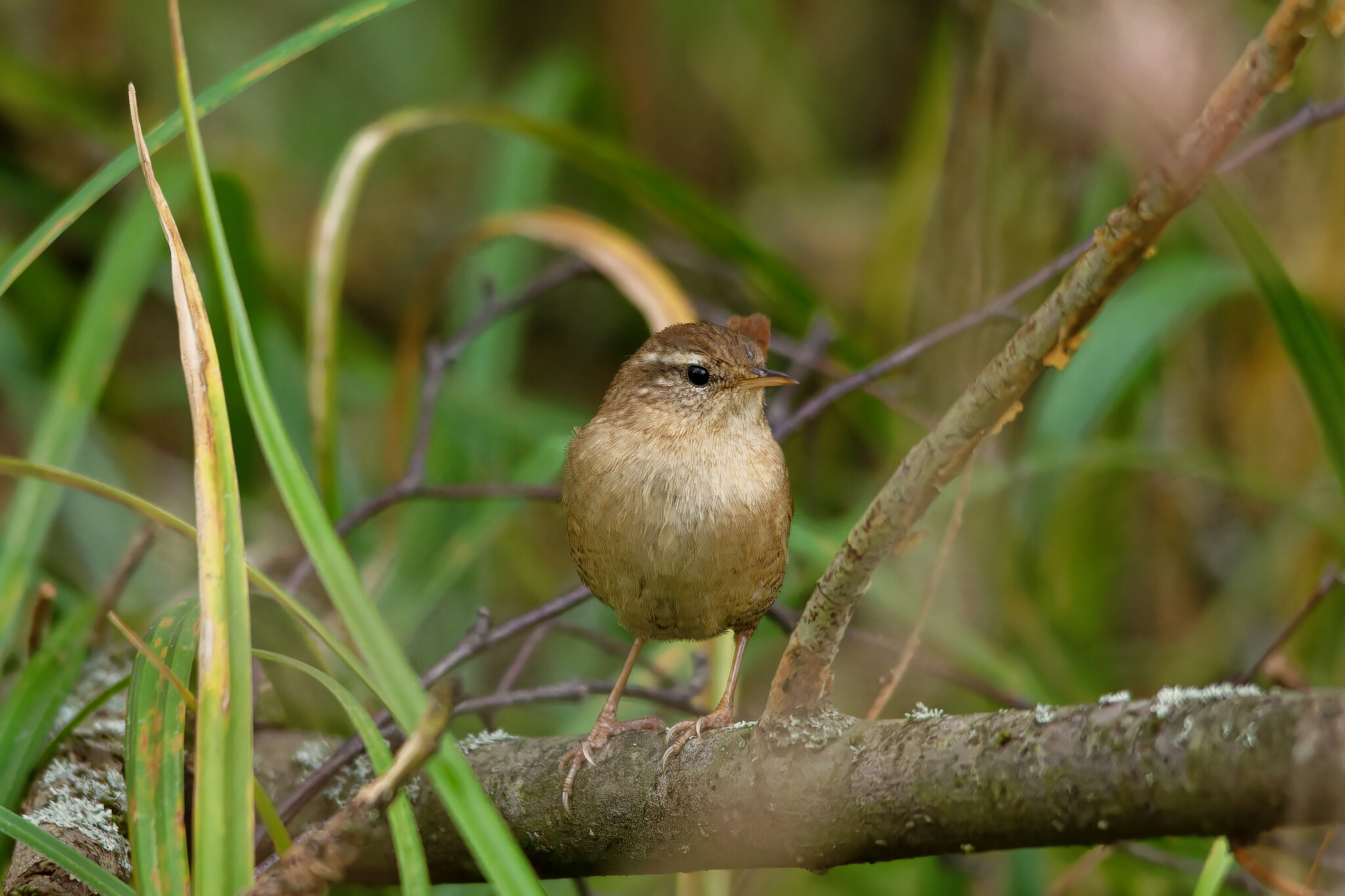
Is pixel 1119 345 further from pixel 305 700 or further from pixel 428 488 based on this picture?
pixel 305 700

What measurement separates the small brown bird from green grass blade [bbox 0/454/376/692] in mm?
532

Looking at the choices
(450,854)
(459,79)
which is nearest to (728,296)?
(459,79)

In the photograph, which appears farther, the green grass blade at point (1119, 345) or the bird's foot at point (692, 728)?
the green grass blade at point (1119, 345)

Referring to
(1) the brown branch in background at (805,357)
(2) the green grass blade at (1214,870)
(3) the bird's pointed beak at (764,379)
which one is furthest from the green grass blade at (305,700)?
(2) the green grass blade at (1214,870)

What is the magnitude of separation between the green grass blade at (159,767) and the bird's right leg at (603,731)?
618 mm

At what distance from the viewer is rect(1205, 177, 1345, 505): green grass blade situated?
219cm

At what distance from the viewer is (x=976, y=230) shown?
11.5 feet

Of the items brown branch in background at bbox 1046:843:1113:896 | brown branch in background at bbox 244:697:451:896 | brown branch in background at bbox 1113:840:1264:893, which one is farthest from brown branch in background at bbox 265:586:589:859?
brown branch in background at bbox 1113:840:1264:893

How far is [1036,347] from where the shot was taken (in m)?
1.32

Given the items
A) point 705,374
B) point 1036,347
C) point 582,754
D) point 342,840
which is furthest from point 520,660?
point 1036,347

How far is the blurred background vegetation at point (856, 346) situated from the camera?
3.50 metres

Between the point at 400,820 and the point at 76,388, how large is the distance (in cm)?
181

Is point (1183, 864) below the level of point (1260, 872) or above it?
above

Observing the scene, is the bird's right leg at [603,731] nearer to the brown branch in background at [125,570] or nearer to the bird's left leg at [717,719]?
the bird's left leg at [717,719]
